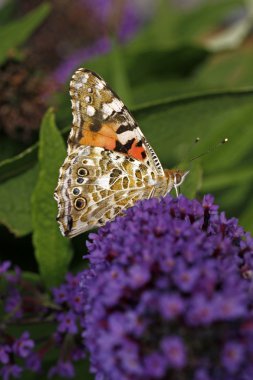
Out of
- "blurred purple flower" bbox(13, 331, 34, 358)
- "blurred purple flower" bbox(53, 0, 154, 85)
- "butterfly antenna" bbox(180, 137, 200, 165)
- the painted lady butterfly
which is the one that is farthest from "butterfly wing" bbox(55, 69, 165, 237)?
"blurred purple flower" bbox(53, 0, 154, 85)

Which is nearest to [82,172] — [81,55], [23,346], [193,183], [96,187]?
[96,187]

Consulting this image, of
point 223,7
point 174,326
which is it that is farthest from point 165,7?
point 174,326

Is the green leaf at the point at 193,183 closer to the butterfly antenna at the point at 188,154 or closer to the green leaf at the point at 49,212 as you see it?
the butterfly antenna at the point at 188,154

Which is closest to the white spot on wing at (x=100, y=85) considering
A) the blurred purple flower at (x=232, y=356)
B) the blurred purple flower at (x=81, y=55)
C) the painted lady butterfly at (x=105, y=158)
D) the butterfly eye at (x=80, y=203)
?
the painted lady butterfly at (x=105, y=158)

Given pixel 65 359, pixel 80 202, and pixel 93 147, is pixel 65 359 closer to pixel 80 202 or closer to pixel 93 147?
pixel 80 202

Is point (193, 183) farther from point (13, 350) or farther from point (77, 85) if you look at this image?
point (13, 350)

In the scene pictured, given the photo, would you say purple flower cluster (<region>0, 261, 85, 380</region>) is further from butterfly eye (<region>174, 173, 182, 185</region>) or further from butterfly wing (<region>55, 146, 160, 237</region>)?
butterfly eye (<region>174, 173, 182, 185</region>)
